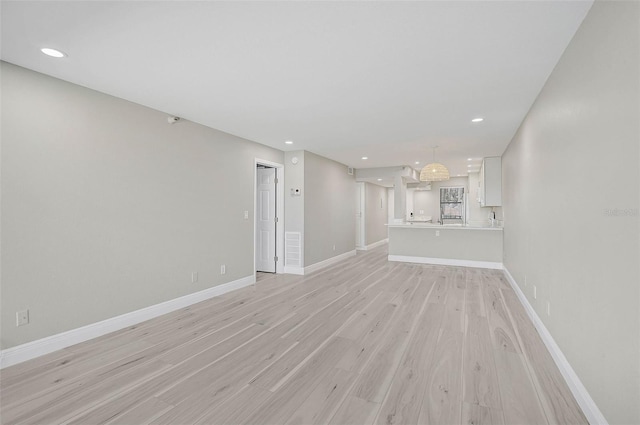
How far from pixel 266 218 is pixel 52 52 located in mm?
4195

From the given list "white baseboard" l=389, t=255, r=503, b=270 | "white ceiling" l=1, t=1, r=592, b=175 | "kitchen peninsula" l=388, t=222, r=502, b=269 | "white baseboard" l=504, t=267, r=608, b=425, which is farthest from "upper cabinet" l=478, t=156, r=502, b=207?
"white baseboard" l=504, t=267, r=608, b=425

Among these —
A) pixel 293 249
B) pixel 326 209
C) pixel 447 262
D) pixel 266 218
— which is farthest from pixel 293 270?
pixel 447 262

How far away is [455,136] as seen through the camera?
15.7 ft

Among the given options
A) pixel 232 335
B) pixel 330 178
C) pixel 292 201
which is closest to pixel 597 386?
pixel 232 335

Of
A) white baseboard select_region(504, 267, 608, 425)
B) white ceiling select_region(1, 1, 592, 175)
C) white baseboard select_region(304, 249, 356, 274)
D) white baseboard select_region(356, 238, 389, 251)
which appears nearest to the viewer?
white baseboard select_region(504, 267, 608, 425)

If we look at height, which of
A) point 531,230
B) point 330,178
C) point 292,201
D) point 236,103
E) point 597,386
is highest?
point 236,103

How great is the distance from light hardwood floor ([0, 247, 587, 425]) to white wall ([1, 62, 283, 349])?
46 centimetres

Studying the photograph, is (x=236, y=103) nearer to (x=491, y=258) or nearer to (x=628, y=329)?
(x=628, y=329)

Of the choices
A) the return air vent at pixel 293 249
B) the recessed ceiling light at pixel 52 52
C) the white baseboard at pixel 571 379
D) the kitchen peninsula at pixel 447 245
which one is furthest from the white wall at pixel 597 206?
the return air vent at pixel 293 249

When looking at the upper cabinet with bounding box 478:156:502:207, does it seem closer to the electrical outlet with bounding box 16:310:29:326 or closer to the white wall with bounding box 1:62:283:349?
the white wall with bounding box 1:62:283:349

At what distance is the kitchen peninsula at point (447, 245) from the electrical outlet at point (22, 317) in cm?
659

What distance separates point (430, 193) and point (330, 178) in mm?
5762

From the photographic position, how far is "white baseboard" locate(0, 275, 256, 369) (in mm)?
2434

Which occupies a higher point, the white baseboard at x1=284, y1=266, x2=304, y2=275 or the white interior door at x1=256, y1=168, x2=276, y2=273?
the white interior door at x1=256, y1=168, x2=276, y2=273
